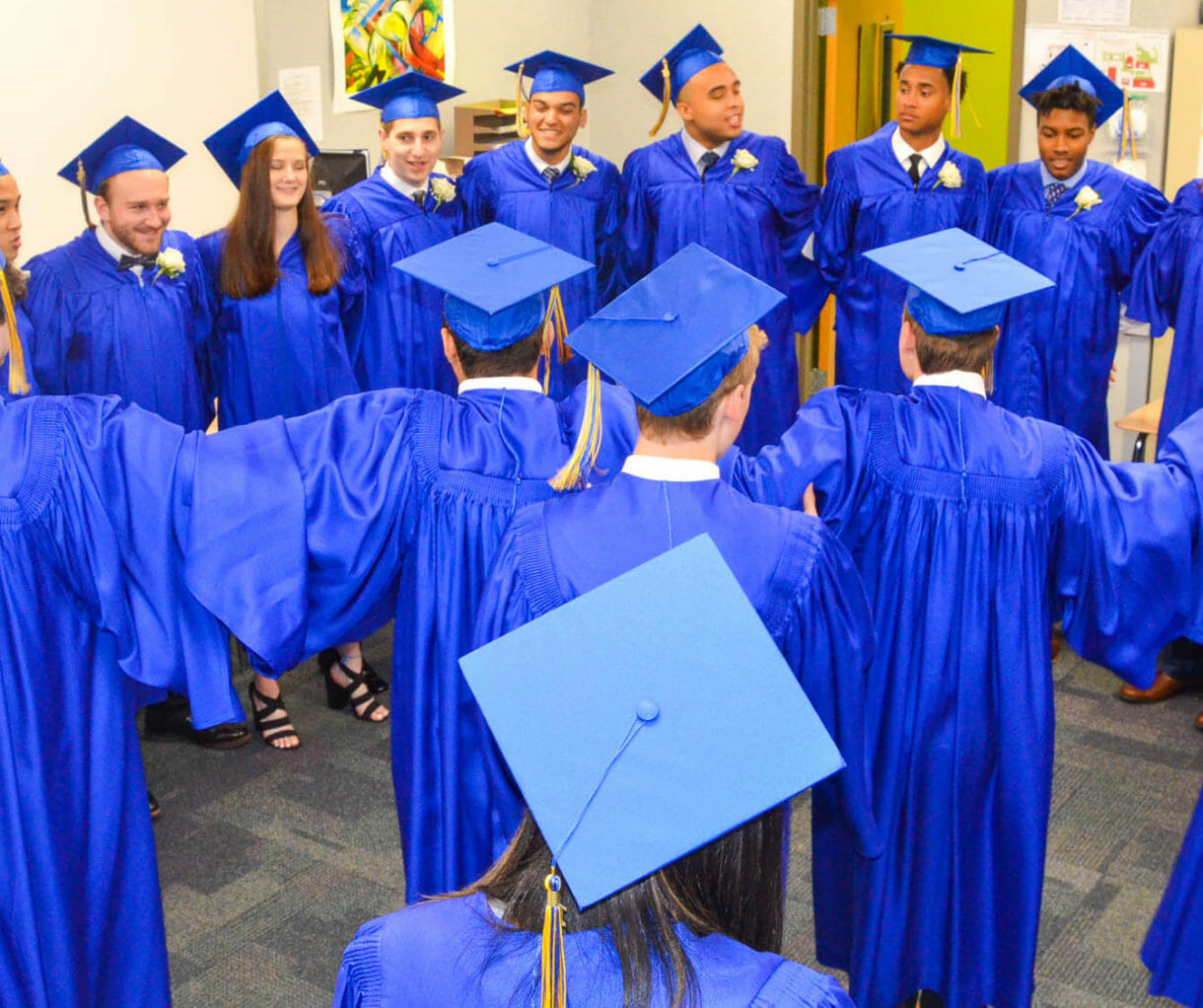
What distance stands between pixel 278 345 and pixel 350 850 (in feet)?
5.33

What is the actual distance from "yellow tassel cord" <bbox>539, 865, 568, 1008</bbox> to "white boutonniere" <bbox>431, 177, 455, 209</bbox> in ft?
12.5

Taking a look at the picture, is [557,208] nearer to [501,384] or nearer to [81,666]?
[501,384]

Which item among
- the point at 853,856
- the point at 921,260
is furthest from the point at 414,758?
the point at 921,260

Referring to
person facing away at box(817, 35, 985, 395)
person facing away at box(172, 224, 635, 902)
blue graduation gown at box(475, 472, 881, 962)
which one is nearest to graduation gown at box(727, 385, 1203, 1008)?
person facing away at box(172, 224, 635, 902)

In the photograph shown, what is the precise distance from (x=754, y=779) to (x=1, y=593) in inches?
60.3

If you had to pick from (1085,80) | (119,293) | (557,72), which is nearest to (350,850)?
(119,293)

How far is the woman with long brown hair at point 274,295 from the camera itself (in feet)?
13.4

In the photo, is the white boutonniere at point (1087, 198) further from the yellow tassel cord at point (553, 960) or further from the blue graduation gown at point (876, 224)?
the yellow tassel cord at point (553, 960)

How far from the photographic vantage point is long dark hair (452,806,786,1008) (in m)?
1.10

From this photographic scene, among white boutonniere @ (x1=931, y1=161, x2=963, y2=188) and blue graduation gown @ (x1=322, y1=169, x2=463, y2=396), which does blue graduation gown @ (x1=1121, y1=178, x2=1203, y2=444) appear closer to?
white boutonniere @ (x1=931, y1=161, x2=963, y2=188)

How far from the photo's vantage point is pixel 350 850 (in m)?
3.47

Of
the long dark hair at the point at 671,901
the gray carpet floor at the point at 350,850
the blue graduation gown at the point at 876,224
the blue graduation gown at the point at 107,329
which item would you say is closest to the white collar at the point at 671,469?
the long dark hair at the point at 671,901

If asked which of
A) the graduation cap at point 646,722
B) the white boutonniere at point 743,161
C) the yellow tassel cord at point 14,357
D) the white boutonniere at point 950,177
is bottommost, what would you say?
the graduation cap at point 646,722

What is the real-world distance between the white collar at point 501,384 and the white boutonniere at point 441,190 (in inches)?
91.8
